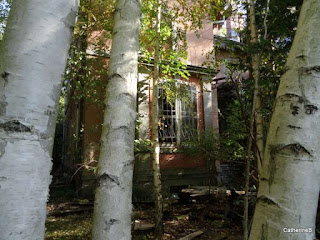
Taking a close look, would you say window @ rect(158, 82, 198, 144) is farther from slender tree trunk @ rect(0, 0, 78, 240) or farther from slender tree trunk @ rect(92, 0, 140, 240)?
slender tree trunk @ rect(0, 0, 78, 240)

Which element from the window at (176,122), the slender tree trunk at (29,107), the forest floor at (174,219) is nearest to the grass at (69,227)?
the forest floor at (174,219)

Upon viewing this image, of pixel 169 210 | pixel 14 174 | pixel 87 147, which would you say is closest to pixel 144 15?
pixel 87 147

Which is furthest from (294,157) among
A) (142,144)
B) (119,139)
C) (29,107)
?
(142,144)

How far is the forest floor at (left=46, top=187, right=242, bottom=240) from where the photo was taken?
4.42 m

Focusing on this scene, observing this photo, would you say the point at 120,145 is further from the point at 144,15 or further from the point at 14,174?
the point at 144,15

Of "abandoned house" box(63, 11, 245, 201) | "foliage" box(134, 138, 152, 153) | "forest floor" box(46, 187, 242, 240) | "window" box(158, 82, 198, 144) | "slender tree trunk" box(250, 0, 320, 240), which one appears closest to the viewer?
"slender tree trunk" box(250, 0, 320, 240)

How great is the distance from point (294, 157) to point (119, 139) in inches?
28.6

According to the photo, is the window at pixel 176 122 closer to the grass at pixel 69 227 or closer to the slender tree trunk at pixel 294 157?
the grass at pixel 69 227

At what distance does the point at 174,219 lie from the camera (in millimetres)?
5359

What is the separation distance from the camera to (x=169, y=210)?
5.46 m

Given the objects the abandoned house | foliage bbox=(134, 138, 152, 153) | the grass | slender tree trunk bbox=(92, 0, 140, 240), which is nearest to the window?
the abandoned house

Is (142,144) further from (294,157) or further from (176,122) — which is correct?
(294,157)

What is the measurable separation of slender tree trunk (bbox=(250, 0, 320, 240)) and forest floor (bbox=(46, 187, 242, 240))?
3.96 meters

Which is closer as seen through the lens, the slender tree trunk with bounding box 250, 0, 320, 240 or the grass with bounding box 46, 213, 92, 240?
the slender tree trunk with bounding box 250, 0, 320, 240
